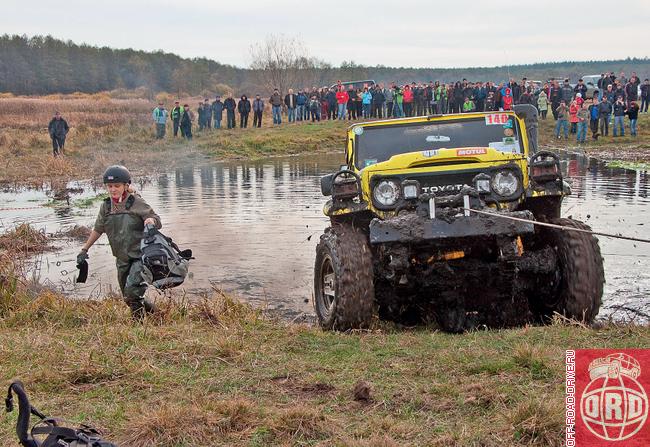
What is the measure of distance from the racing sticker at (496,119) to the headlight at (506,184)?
1458mm

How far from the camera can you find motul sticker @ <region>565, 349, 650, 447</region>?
9.04ft

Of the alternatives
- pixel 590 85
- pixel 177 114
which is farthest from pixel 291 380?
pixel 590 85

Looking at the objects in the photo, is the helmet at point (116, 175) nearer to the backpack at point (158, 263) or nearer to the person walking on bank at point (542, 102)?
the backpack at point (158, 263)

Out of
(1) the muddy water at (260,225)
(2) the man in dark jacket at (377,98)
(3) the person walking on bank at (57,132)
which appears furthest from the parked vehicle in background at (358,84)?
(1) the muddy water at (260,225)

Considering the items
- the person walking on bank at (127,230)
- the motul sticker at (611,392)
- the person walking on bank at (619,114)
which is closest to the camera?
the motul sticker at (611,392)

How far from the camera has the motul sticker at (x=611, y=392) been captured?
275 cm

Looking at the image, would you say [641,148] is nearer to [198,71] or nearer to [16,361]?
[16,361]

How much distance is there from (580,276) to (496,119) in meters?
2.41

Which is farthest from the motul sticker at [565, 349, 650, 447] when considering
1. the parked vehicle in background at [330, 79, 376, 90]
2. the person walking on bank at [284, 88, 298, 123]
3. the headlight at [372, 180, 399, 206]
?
the person walking on bank at [284, 88, 298, 123]

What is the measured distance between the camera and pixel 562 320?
7000mm

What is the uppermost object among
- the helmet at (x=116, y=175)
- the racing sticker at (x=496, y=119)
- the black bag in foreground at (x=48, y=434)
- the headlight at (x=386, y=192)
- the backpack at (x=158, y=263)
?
the racing sticker at (x=496, y=119)

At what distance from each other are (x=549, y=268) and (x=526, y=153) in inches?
76.5

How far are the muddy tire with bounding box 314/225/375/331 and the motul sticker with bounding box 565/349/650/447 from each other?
13.2 ft

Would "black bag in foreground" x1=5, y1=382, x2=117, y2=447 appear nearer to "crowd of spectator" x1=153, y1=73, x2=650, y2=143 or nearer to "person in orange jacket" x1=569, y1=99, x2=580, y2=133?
"crowd of spectator" x1=153, y1=73, x2=650, y2=143
